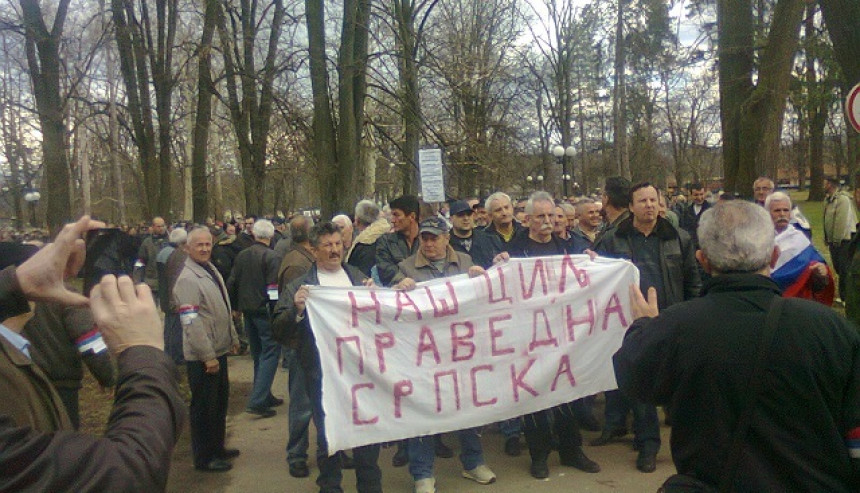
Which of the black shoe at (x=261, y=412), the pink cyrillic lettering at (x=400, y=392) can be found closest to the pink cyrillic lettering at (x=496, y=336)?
the pink cyrillic lettering at (x=400, y=392)

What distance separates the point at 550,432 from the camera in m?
5.95

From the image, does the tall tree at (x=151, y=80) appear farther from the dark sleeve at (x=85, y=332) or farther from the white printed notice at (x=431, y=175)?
the dark sleeve at (x=85, y=332)

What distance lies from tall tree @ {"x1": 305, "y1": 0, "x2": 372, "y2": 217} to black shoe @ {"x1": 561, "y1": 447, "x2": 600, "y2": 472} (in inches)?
290

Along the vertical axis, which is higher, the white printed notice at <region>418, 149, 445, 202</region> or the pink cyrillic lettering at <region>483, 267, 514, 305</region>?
the white printed notice at <region>418, 149, 445, 202</region>

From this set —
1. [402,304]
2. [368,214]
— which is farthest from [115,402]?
[368,214]

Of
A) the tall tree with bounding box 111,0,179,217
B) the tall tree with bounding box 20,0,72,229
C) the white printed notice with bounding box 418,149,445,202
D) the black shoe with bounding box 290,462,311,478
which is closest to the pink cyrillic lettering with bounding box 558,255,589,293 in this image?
the black shoe with bounding box 290,462,311,478

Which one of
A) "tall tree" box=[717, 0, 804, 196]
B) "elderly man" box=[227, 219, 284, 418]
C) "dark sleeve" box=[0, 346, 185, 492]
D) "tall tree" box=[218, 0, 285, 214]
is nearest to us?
"dark sleeve" box=[0, 346, 185, 492]

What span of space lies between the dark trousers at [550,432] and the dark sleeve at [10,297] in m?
4.37

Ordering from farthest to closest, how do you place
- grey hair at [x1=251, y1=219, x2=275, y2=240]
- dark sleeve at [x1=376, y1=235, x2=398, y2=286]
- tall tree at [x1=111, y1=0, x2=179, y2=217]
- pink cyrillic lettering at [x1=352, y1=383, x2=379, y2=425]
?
1. tall tree at [x1=111, y1=0, x2=179, y2=217]
2. grey hair at [x1=251, y1=219, x2=275, y2=240]
3. dark sleeve at [x1=376, y1=235, x2=398, y2=286]
4. pink cyrillic lettering at [x1=352, y1=383, x2=379, y2=425]

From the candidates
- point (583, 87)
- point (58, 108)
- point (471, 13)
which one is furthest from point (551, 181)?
point (58, 108)

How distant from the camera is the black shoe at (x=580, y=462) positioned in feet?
19.2

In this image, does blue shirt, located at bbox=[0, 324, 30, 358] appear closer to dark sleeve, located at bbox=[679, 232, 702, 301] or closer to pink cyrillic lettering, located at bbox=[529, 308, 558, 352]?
pink cyrillic lettering, located at bbox=[529, 308, 558, 352]

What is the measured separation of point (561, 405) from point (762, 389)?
11.5 feet

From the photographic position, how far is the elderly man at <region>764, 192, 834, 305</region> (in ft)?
18.1
